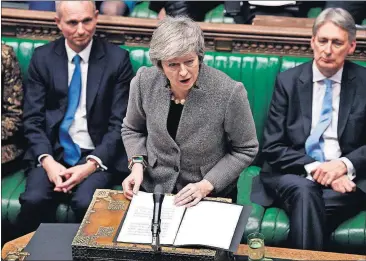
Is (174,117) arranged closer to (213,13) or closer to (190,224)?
(190,224)

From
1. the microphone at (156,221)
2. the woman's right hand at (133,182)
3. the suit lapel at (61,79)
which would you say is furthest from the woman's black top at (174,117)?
the suit lapel at (61,79)

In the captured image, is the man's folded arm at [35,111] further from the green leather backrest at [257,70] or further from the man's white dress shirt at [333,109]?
the man's white dress shirt at [333,109]

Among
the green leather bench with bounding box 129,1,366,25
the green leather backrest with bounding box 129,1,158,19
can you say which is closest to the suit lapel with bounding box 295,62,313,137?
the green leather bench with bounding box 129,1,366,25

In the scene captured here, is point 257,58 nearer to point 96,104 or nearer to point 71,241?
point 96,104

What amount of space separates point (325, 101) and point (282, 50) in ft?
1.63

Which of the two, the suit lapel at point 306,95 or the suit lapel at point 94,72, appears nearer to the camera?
the suit lapel at point 306,95

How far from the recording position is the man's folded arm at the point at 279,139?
380cm

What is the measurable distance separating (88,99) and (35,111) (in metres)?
0.27

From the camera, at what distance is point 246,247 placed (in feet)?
10.1

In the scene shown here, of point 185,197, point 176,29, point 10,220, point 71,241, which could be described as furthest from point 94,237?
point 10,220

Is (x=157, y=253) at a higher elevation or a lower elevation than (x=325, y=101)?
lower

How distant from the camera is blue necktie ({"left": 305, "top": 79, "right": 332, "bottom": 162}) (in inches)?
150

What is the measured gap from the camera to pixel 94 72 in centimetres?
404

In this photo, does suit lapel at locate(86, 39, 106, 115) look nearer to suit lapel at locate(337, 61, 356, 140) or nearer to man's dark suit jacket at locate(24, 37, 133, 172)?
man's dark suit jacket at locate(24, 37, 133, 172)
